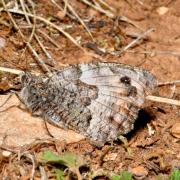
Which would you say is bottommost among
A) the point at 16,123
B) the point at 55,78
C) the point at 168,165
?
the point at 168,165

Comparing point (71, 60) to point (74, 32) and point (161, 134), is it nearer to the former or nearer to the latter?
point (74, 32)

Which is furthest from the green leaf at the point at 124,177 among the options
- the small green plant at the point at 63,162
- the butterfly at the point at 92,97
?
the butterfly at the point at 92,97

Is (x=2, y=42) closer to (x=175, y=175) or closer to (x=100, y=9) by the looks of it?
(x=100, y=9)

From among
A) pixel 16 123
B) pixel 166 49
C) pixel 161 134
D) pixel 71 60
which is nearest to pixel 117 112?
pixel 161 134

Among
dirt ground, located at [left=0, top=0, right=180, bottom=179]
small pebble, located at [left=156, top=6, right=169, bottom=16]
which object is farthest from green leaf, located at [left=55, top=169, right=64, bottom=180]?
small pebble, located at [left=156, top=6, right=169, bottom=16]

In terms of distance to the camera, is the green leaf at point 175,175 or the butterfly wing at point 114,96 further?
the butterfly wing at point 114,96

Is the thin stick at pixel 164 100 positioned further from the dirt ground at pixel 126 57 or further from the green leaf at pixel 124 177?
the green leaf at pixel 124 177
